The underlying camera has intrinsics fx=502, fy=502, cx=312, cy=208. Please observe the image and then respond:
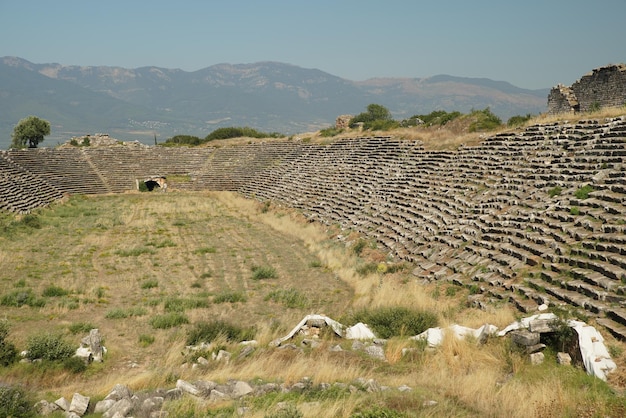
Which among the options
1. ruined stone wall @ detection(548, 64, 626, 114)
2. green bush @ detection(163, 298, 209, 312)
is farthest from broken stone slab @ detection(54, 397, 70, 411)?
ruined stone wall @ detection(548, 64, 626, 114)

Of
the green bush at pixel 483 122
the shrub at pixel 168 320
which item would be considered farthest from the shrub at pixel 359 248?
the green bush at pixel 483 122

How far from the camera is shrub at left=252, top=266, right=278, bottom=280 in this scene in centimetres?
1712

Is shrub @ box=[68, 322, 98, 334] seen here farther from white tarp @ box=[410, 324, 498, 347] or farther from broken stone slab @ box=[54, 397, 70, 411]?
white tarp @ box=[410, 324, 498, 347]

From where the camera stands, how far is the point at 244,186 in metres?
43.1

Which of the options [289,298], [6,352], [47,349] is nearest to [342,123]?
[289,298]

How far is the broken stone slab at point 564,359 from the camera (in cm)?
735

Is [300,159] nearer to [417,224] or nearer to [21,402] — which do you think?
[417,224]

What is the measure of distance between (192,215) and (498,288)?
23.8 meters

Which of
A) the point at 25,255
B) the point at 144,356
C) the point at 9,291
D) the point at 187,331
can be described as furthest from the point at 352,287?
the point at 25,255

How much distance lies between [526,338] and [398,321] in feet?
9.63

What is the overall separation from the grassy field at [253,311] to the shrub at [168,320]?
0.03 metres

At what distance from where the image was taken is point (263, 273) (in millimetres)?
17281

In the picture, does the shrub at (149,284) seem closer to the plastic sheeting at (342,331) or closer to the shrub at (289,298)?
the shrub at (289,298)

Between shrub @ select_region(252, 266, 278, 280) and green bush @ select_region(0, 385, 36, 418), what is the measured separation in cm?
1069
